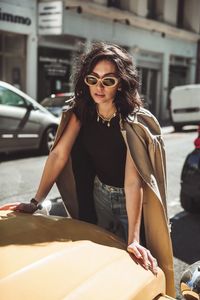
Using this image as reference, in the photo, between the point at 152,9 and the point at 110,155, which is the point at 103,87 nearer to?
the point at 110,155

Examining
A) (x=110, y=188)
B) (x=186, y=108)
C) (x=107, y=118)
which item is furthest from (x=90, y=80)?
(x=186, y=108)

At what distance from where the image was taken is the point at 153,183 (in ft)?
7.80

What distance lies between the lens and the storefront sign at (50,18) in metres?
17.9

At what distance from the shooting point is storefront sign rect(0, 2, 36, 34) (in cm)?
1722

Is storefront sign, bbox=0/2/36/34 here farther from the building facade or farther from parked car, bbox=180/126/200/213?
parked car, bbox=180/126/200/213

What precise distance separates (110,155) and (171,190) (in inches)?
211

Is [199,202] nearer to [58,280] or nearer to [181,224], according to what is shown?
[181,224]

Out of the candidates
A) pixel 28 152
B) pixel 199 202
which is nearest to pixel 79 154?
pixel 199 202

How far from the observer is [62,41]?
2002 centimetres

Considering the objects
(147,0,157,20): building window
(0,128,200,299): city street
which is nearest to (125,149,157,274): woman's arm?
(0,128,200,299): city street

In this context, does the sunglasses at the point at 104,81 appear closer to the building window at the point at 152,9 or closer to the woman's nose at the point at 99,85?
the woman's nose at the point at 99,85

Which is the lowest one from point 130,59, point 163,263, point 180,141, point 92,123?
point 180,141

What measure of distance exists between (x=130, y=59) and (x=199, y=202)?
3.95 meters

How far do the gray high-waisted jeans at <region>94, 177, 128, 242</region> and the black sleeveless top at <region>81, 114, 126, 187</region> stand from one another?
0.14ft
